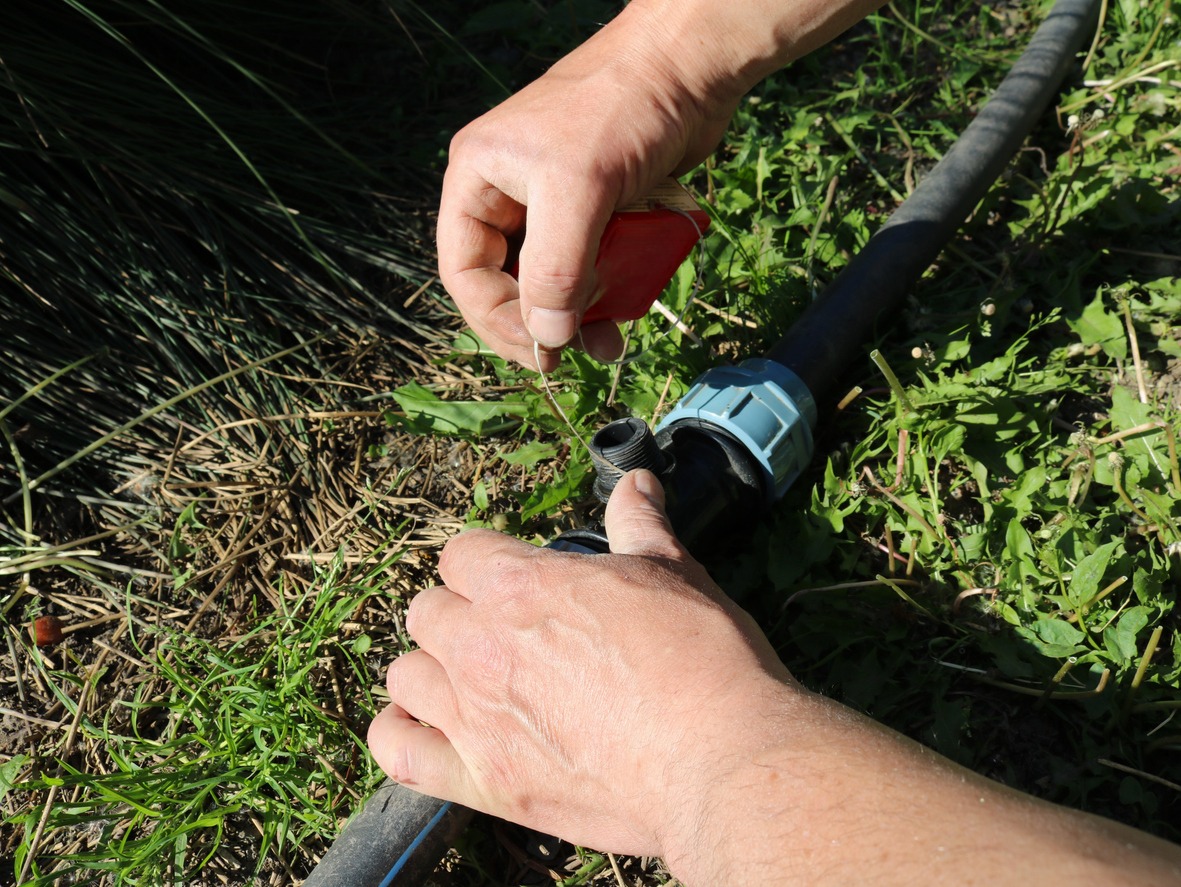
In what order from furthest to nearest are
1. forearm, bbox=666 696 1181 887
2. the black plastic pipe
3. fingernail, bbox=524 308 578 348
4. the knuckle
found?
the black plastic pipe → fingernail, bbox=524 308 578 348 → the knuckle → forearm, bbox=666 696 1181 887

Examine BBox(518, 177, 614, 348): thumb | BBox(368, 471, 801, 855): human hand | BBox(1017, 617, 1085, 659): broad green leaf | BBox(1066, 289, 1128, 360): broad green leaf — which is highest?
BBox(518, 177, 614, 348): thumb

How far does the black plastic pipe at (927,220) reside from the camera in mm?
2002

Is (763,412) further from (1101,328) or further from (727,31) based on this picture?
(1101,328)

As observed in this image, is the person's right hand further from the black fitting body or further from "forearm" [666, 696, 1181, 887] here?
"forearm" [666, 696, 1181, 887]

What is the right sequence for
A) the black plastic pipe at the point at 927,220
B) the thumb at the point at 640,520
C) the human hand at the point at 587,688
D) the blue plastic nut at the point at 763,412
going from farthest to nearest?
the black plastic pipe at the point at 927,220 < the blue plastic nut at the point at 763,412 < the thumb at the point at 640,520 < the human hand at the point at 587,688

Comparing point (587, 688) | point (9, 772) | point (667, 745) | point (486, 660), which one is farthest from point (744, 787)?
point (9, 772)

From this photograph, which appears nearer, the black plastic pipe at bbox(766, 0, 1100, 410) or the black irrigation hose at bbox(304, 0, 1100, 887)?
the black irrigation hose at bbox(304, 0, 1100, 887)

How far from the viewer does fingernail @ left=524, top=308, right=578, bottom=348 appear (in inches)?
60.3

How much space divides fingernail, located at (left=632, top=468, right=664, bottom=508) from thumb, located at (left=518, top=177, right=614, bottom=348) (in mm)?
300

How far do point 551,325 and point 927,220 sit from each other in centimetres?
111

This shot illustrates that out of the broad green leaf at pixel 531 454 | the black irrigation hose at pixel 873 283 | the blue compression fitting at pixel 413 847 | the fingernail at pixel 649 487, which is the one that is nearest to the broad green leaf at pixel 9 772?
the black irrigation hose at pixel 873 283

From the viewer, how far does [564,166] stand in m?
1.46

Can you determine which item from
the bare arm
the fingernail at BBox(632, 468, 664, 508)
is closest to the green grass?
the fingernail at BBox(632, 468, 664, 508)

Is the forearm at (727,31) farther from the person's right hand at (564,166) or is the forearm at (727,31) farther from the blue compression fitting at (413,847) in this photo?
the blue compression fitting at (413,847)
